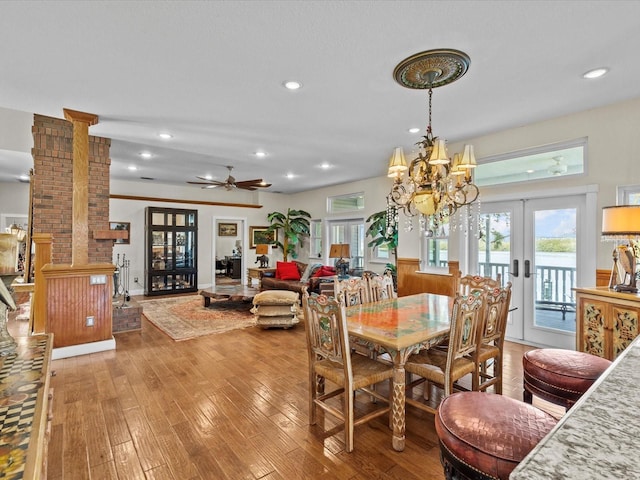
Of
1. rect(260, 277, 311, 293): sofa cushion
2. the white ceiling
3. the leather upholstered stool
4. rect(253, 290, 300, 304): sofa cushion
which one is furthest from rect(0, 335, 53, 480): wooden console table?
rect(260, 277, 311, 293): sofa cushion

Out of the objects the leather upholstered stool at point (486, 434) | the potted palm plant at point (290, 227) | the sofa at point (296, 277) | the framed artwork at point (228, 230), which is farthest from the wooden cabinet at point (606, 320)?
the framed artwork at point (228, 230)

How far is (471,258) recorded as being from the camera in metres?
4.77

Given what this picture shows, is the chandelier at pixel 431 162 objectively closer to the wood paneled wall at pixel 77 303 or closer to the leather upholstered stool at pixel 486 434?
the leather upholstered stool at pixel 486 434

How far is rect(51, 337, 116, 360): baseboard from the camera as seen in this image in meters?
3.63

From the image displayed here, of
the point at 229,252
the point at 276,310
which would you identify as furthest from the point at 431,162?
the point at 229,252

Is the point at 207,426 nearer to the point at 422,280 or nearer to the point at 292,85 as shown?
the point at 292,85

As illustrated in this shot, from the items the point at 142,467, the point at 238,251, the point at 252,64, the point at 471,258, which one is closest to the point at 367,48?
the point at 252,64

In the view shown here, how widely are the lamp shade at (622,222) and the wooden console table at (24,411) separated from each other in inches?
152

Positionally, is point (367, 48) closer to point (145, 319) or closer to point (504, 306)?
point (504, 306)

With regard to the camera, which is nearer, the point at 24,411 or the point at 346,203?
the point at 24,411

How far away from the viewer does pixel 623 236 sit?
A: 9.20ft

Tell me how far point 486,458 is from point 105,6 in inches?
119

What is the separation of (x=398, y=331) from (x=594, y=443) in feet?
5.39

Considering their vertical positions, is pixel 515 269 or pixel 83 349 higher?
pixel 515 269
